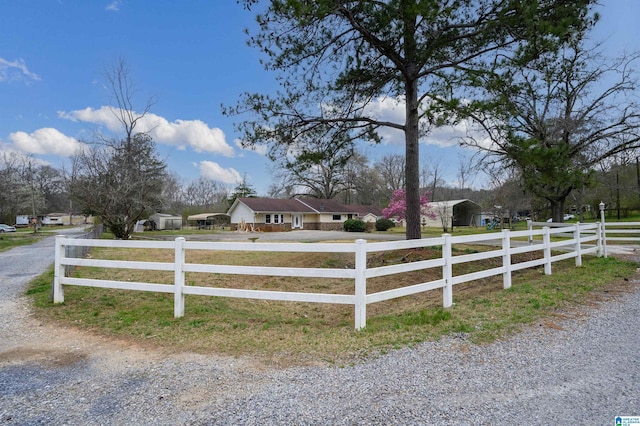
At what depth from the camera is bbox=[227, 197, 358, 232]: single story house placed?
3900cm

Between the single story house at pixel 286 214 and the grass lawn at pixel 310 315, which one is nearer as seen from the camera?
the grass lawn at pixel 310 315

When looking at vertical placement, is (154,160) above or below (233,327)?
above

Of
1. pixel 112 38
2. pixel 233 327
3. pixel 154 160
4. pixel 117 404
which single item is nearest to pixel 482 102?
pixel 233 327

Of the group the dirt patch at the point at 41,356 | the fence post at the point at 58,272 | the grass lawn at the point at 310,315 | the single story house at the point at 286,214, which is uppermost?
the single story house at the point at 286,214

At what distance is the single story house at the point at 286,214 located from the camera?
3900 centimetres

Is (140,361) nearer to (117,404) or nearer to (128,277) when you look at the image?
(117,404)

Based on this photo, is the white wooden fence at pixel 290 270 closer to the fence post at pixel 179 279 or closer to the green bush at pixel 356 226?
the fence post at pixel 179 279

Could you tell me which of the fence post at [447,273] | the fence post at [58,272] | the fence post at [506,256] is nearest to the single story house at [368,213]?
the fence post at [506,256]

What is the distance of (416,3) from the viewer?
26.0ft

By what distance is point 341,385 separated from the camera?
10.1 feet

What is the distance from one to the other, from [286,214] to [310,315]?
116 ft

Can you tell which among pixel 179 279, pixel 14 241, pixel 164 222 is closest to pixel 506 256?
pixel 179 279

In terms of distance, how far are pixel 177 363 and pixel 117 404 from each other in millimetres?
828

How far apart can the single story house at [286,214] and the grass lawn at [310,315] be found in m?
29.8
